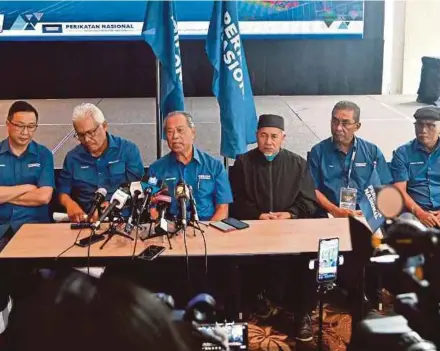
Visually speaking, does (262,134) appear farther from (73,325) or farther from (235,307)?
(73,325)

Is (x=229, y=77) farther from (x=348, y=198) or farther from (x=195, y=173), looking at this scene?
(x=348, y=198)

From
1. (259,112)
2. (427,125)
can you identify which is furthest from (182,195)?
(259,112)

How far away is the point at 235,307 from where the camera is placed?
3.68 meters

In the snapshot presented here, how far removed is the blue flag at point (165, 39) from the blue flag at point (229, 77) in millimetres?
253

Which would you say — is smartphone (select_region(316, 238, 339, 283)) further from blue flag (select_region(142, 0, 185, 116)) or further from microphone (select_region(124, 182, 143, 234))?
blue flag (select_region(142, 0, 185, 116))

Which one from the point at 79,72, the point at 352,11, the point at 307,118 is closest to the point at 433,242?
the point at 307,118

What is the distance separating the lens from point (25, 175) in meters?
4.23

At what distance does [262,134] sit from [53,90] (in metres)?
8.75

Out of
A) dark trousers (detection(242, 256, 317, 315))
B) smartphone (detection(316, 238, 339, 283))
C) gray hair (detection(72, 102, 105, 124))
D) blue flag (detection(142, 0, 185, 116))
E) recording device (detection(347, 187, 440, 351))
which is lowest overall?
dark trousers (detection(242, 256, 317, 315))

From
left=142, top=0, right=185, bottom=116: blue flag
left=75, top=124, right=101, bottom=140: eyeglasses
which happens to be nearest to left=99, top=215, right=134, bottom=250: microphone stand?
left=75, top=124, right=101, bottom=140: eyeglasses

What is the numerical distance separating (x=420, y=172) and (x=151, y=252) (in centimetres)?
231

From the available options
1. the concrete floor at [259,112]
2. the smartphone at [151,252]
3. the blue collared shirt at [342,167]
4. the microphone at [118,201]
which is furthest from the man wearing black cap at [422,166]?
the concrete floor at [259,112]

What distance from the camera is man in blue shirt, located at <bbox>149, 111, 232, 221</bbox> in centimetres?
413

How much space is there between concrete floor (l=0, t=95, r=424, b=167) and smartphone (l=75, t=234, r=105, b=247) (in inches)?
158
